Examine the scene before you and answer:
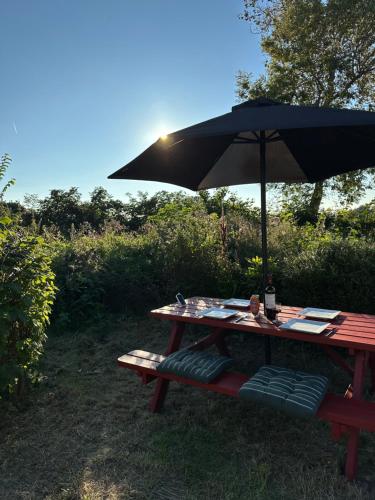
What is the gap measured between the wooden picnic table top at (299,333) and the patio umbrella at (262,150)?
0.52m

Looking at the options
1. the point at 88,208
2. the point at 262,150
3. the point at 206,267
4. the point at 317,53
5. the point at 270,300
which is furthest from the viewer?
the point at 88,208

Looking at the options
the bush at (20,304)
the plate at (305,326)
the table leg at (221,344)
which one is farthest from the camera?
the table leg at (221,344)

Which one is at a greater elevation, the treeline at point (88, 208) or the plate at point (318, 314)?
the treeline at point (88, 208)

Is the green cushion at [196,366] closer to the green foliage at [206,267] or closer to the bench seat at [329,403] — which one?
the bench seat at [329,403]

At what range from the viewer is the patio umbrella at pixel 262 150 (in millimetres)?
1995

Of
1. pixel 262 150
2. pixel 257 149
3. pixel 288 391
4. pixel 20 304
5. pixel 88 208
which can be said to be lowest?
pixel 288 391

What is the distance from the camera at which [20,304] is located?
2.59 metres

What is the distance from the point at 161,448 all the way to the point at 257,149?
102 inches

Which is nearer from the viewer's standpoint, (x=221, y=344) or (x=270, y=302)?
(x=270, y=302)

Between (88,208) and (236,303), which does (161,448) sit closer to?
(236,303)

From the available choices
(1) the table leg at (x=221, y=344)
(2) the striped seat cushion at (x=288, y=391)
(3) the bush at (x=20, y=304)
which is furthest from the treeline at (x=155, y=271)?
(2) the striped seat cushion at (x=288, y=391)

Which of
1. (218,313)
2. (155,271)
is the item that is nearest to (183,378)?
A: (218,313)

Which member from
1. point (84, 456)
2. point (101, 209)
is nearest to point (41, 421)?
point (84, 456)

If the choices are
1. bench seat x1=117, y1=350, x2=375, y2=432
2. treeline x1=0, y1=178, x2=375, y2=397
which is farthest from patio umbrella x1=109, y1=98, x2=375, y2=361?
treeline x1=0, y1=178, x2=375, y2=397
